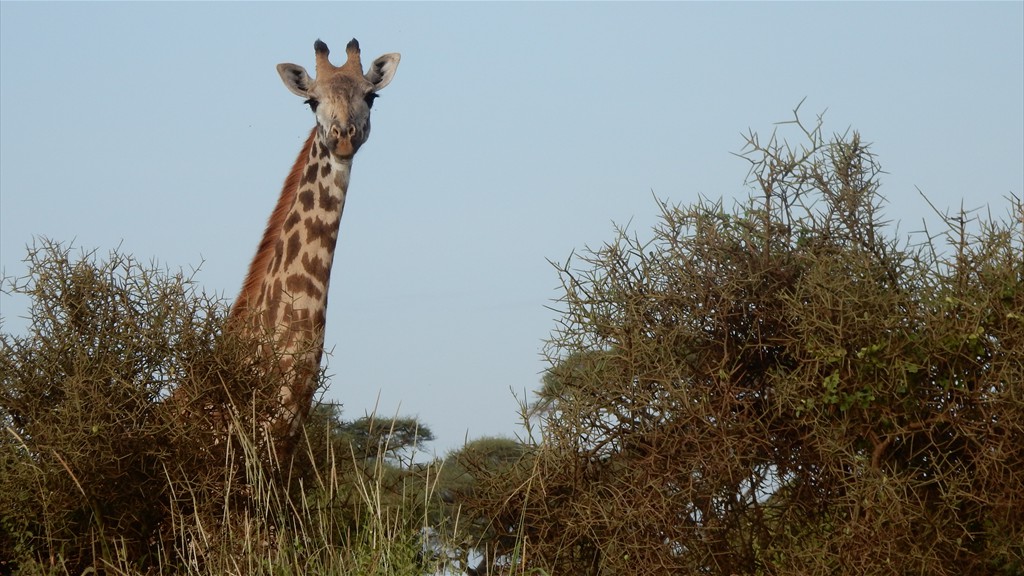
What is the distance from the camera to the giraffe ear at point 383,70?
935cm

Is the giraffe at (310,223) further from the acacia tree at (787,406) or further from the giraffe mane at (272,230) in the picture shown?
the acacia tree at (787,406)

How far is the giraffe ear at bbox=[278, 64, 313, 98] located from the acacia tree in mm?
3112

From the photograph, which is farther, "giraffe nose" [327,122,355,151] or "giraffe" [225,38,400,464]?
"giraffe nose" [327,122,355,151]

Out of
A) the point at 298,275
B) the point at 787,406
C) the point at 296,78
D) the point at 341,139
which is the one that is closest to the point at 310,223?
the point at 298,275

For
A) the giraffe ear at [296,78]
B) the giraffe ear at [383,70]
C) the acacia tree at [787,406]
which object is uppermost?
the giraffe ear at [383,70]

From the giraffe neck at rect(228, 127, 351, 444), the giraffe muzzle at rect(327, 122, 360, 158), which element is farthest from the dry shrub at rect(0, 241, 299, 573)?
the giraffe muzzle at rect(327, 122, 360, 158)

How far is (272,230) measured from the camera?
9.04 meters

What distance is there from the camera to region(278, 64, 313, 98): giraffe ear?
8930mm

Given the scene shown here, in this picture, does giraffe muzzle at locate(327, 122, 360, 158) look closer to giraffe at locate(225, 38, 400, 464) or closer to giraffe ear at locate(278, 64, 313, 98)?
giraffe at locate(225, 38, 400, 464)

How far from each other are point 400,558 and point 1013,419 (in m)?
3.32

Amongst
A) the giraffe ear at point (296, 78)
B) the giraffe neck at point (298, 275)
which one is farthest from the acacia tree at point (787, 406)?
the giraffe ear at point (296, 78)

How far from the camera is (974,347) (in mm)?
6125

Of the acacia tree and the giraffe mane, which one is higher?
the giraffe mane

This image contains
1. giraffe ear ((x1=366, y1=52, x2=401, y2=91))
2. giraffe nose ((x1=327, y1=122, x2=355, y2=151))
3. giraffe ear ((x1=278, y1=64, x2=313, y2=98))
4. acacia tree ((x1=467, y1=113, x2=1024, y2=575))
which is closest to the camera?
acacia tree ((x1=467, y1=113, x2=1024, y2=575))
